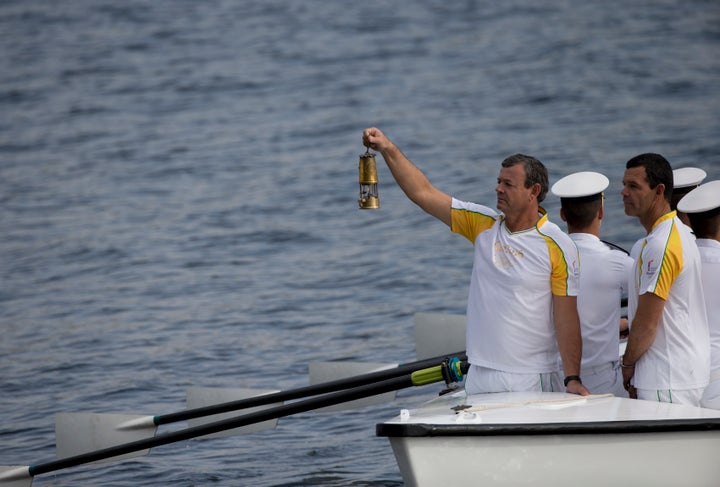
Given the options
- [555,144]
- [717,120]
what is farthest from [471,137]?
[717,120]

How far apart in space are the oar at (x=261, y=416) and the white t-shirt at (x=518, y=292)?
2.78 feet

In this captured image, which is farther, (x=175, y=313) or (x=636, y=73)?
(x=636, y=73)

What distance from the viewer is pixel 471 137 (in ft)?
68.4

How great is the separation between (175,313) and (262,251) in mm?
2978

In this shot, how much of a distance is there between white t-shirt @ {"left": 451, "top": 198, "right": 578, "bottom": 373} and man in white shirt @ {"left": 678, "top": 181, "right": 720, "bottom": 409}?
59cm

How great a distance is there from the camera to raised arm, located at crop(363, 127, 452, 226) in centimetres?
538

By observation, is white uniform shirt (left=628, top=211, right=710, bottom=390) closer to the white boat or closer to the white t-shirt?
the white boat

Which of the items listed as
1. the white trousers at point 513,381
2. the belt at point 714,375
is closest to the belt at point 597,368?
the white trousers at point 513,381

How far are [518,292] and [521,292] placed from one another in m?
0.01

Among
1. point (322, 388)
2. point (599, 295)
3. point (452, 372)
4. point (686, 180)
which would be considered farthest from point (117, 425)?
point (686, 180)

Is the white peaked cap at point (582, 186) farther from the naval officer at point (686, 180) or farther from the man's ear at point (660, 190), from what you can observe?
the naval officer at point (686, 180)

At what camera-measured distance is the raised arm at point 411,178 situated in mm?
5379

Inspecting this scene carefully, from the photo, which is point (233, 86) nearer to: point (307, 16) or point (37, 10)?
point (307, 16)

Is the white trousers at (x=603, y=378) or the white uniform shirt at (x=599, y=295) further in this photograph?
the white trousers at (x=603, y=378)
